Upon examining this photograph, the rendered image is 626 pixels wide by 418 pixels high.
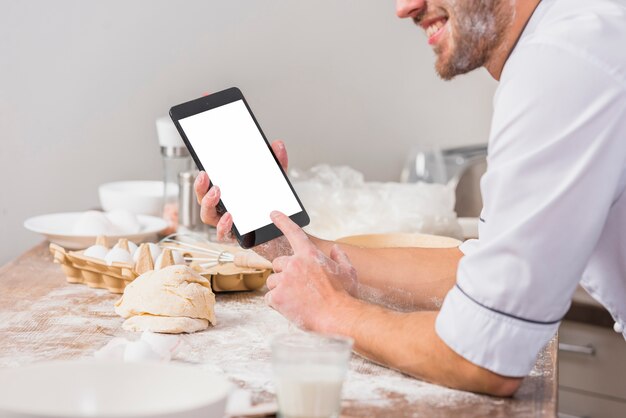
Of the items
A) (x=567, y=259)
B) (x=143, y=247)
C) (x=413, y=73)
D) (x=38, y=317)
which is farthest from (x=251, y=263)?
(x=413, y=73)

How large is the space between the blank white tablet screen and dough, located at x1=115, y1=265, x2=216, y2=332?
13 centimetres

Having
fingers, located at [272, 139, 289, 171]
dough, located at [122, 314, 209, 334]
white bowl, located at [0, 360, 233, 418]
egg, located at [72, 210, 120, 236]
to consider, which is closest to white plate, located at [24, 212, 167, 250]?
egg, located at [72, 210, 120, 236]

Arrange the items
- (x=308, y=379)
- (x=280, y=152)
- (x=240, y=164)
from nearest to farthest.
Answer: (x=308, y=379)
(x=240, y=164)
(x=280, y=152)

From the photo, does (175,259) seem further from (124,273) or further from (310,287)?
(310,287)

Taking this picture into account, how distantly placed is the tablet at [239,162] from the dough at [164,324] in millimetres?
175

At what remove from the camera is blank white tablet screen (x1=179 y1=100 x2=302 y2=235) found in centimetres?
153

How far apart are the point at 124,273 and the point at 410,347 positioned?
59 cm

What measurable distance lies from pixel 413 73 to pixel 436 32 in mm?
1459

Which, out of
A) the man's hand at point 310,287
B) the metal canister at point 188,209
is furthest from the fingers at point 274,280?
the metal canister at point 188,209

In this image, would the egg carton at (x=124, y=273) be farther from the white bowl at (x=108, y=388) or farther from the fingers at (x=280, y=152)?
the white bowl at (x=108, y=388)

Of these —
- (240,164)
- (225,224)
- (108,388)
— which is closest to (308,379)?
(108,388)

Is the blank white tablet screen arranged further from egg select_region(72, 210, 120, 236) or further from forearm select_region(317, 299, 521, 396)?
egg select_region(72, 210, 120, 236)

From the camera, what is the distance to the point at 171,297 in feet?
4.55

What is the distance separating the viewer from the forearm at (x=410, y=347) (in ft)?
3.77
